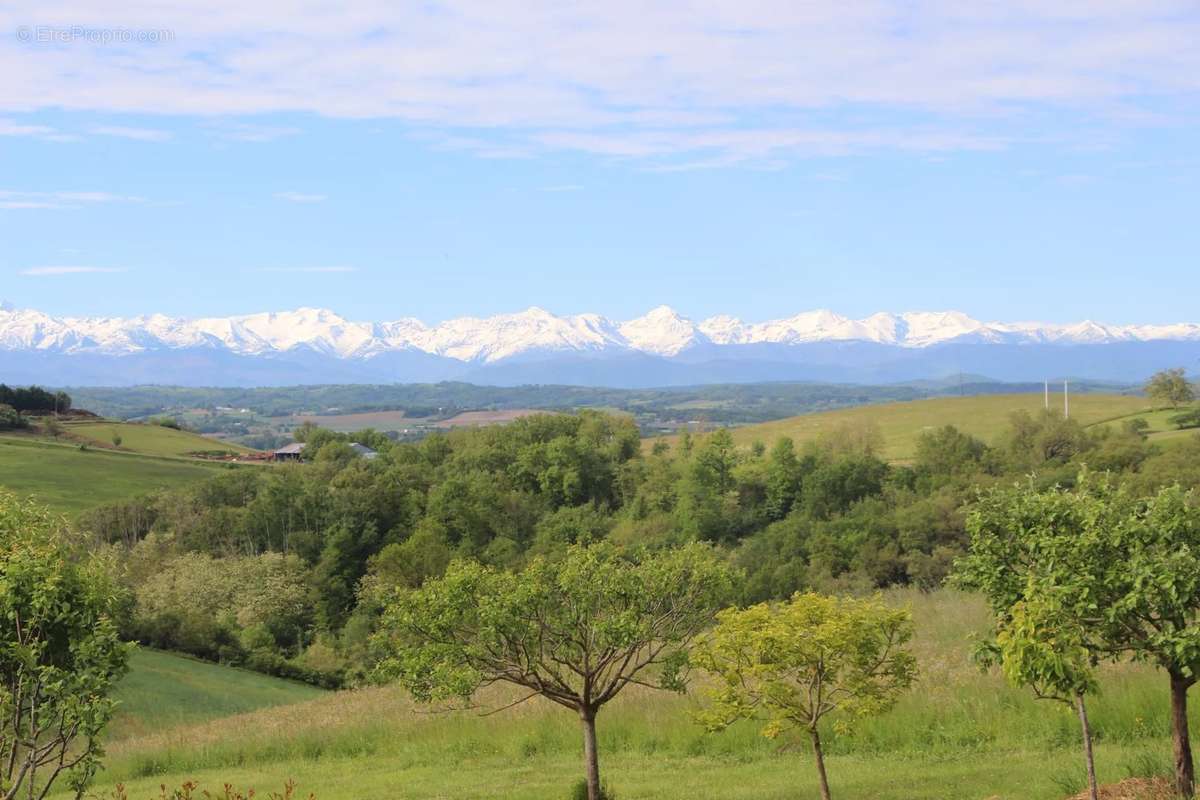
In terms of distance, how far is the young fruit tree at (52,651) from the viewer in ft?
→ 37.8

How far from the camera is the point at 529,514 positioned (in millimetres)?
95062

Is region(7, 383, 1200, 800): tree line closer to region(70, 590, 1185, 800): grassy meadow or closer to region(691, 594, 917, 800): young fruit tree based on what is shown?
region(691, 594, 917, 800): young fruit tree

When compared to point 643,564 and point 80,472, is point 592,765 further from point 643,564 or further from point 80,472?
point 80,472

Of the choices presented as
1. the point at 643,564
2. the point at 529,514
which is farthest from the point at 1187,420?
the point at 643,564

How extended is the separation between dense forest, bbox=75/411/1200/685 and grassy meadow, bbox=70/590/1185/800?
30.5 m

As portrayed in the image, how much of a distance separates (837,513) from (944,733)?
61339 millimetres

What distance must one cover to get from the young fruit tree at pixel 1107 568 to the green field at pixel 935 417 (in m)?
93.6

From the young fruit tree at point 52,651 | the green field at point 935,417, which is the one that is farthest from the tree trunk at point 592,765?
the green field at point 935,417

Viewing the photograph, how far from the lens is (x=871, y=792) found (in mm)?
17328

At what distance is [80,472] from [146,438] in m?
34.9

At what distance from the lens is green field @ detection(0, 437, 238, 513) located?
98.1m

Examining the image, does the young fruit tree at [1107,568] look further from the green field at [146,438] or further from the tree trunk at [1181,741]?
the green field at [146,438]

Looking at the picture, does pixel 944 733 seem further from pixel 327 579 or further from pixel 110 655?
pixel 327 579

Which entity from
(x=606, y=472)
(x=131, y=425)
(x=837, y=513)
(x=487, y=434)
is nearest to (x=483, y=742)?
(x=837, y=513)
